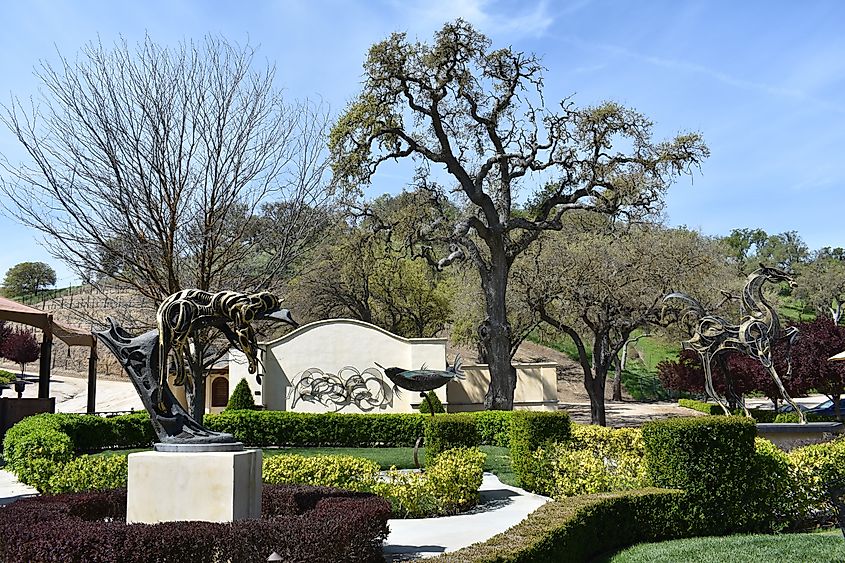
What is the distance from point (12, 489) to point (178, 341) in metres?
7.57

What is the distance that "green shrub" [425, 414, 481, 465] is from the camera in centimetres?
1252

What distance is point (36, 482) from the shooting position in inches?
469

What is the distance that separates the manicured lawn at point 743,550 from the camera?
7141 millimetres

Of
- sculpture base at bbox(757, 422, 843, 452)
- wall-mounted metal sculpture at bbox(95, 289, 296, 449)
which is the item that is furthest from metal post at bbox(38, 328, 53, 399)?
sculpture base at bbox(757, 422, 843, 452)

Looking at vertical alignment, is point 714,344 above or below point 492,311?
below

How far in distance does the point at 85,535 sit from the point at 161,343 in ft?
6.62

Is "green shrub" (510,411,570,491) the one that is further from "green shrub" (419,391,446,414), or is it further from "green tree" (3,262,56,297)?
"green tree" (3,262,56,297)

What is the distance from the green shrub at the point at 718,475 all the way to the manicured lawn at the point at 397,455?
4786 mm

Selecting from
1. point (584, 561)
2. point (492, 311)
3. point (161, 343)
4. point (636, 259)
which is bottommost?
point (584, 561)

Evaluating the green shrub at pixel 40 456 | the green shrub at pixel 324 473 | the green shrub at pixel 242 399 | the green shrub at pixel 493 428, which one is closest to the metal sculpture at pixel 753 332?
the green shrub at pixel 493 428

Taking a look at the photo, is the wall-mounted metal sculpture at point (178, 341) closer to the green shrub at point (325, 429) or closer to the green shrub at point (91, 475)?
the green shrub at point (91, 475)

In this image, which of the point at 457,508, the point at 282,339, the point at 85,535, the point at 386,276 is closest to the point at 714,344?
the point at 457,508

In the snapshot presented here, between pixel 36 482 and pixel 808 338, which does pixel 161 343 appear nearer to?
pixel 36 482

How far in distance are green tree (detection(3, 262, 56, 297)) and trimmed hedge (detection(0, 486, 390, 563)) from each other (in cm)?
7655
